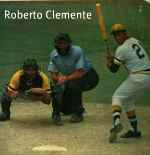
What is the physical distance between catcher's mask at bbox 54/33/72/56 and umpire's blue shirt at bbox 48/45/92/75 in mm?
63

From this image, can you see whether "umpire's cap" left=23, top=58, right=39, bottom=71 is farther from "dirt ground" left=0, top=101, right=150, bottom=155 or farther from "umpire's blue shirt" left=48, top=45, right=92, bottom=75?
"dirt ground" left=0, top=101, right=150, bottom=155

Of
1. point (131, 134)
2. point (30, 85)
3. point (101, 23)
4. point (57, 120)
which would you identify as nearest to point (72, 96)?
point (57, 120)

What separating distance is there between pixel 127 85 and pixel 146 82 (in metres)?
0.19

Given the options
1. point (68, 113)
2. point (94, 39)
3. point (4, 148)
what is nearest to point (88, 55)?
A: point (94, 39)

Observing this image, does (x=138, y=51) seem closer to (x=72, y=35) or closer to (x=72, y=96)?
(x=72, y=96)

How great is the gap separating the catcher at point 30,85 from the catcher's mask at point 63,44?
31cm

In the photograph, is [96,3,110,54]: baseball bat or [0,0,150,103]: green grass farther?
[0,0,150,103]: green grass

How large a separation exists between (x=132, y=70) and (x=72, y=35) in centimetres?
151

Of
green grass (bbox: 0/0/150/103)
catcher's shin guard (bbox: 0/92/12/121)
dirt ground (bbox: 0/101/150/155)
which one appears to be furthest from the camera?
green grass (bbox: 0/0/150/103)

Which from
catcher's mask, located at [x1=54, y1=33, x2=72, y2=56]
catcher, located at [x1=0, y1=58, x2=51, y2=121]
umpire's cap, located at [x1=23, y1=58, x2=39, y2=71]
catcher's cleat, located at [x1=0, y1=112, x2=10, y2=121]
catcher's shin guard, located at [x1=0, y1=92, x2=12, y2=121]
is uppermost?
catcher's mask, located at [x1=54, y1=33, x2=72, y2=56]

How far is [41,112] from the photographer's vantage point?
766 centimetres

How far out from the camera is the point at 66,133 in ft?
22.7

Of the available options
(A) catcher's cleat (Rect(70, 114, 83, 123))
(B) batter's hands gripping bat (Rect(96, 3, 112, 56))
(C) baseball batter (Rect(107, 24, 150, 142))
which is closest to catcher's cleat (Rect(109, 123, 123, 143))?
(C) baseball batter (Rect(107, 24, 150, 142))

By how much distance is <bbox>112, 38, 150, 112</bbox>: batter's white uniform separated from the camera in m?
6.53
